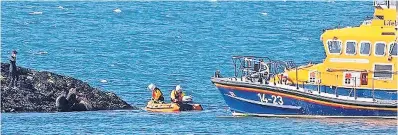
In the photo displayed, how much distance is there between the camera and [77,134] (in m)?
64.1

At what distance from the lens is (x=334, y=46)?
7075cm

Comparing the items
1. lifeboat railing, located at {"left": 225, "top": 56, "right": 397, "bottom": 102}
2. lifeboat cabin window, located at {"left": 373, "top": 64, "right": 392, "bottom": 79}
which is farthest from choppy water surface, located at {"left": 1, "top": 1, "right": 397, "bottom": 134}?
lifeboat cabin window, located at {"left": 373, "top": 64, "right": 392, "bottom": 79}

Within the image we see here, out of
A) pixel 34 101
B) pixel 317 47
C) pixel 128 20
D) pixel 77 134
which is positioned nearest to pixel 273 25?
pixel 128 20

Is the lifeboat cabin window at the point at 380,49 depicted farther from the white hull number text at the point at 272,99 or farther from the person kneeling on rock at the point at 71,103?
the person kneeling on rock at the point at 71,103

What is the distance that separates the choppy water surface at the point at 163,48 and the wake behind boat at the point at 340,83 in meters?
0.81

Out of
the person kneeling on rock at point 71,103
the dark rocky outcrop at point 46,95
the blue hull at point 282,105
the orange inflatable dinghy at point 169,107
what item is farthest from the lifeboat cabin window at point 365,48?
the person kneeling on rock at point 71,103

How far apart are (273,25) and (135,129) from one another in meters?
67.2

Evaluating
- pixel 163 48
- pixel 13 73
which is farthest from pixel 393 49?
pixel 163 48

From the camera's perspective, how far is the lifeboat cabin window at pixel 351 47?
231ft

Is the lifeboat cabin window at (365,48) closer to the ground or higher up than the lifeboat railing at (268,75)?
higher up

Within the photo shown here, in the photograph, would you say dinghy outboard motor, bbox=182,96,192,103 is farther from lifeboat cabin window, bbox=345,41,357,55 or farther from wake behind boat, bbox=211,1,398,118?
lifeboat cabin window, bbox=345,41,357,55

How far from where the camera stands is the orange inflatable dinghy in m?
73.6

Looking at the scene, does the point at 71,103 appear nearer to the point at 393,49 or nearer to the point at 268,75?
the point at 268,75

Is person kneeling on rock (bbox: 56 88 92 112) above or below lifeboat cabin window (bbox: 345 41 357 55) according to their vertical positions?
below
